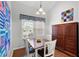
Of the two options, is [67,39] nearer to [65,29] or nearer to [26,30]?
[65,29]

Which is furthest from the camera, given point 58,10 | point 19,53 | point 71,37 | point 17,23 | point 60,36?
point 58,10

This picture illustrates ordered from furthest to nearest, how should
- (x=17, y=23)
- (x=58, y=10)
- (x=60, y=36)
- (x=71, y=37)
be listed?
(x=58, y=10)
(x=17, y=23)
(x=60, y=36)
(x=71, y=37)

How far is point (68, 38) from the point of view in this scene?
11.0ft

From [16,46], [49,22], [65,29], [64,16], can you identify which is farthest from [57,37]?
[16,46]

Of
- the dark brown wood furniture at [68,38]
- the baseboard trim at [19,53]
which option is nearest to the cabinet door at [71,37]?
the dark brown wood furniture at [68,38]

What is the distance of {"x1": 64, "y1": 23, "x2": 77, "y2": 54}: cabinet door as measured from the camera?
3.05m

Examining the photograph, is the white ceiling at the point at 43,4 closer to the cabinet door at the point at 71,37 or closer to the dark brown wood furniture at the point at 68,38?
the dark brown wood furniture at the point at 68,38

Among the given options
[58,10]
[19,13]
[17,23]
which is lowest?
[17,23]

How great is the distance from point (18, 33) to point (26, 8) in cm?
139

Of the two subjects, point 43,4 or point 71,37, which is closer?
point 71,37

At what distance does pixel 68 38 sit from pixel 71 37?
172 mm

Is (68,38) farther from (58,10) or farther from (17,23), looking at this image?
(17,23)

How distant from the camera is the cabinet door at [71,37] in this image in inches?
120

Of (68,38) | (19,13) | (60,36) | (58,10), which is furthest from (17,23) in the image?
(68,38)
